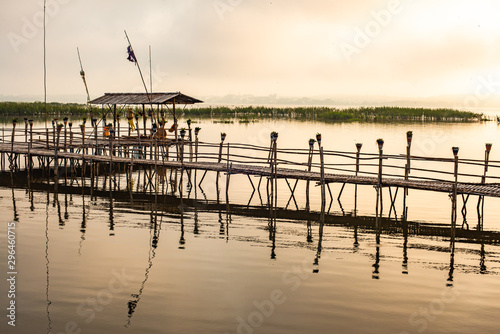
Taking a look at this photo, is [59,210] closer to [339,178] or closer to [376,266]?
[339,178]

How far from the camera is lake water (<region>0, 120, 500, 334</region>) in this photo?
334 inches

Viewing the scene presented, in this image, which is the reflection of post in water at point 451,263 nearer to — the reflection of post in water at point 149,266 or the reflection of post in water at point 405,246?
the reflection of post in water at point 405,246

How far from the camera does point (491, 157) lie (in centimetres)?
3114

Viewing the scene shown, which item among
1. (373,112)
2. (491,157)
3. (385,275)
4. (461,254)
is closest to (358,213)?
(461,254)

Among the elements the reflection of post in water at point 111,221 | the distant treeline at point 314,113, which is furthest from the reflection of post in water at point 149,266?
the distant treeline at point 314,113

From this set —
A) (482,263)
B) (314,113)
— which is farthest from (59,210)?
(314,113)

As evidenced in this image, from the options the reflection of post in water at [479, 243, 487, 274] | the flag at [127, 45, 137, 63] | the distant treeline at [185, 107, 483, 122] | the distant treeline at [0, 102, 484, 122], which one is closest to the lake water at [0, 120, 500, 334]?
the reflection of post in water at [479, 243, 487, 274]

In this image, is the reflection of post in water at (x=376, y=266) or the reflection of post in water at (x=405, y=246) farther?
the reflection of post in water at (x=405, y=246)

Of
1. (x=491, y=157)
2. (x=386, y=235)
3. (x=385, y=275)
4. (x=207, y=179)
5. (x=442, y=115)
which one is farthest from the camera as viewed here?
(x=442, y=115)

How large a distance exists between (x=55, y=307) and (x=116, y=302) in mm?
945

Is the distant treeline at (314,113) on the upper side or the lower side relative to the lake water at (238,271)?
upper

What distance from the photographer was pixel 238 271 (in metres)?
10.7

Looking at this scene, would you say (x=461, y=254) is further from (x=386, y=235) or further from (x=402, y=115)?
(x=402, y=115)

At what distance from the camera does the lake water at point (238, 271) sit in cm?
848
